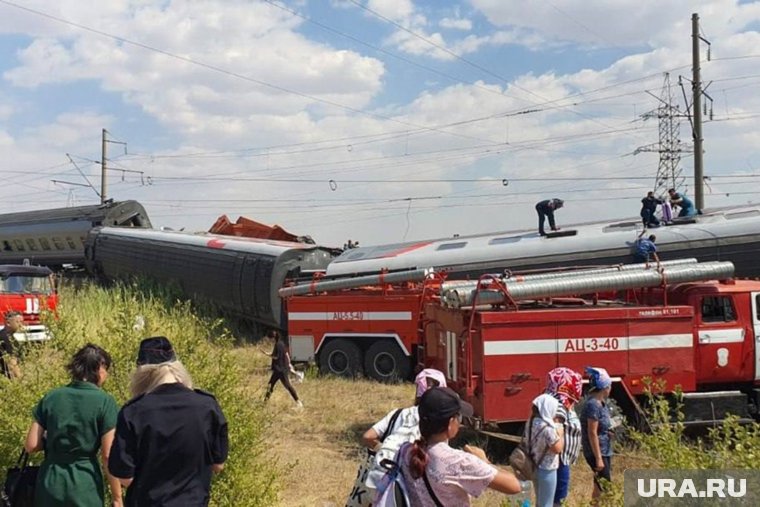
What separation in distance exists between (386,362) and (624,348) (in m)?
6.37

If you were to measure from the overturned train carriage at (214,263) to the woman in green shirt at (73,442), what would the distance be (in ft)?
45.4

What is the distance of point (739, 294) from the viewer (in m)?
9.70

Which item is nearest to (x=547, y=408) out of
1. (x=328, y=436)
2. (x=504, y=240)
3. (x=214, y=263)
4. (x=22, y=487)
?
(x=22, y=487)

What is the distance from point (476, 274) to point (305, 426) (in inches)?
268

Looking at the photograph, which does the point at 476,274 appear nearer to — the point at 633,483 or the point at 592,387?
the point at 592,387

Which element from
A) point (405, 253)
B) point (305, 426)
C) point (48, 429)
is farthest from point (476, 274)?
point (48, 429)

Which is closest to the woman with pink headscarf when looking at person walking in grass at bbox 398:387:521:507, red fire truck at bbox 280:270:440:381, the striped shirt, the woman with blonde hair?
the striped shirt

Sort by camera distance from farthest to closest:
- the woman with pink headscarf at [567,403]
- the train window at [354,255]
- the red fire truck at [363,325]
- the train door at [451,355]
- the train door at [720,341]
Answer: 1. the train window at [354,255]
2. the red fire truck at [363,325]
3. the train door at [720,341]
4. the train door at [451,355]
5. the woman with pink headscarf at [567,403]

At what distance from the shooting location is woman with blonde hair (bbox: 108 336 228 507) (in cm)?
350

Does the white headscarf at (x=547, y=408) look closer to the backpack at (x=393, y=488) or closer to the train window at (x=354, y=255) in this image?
the backpack at (x=393, y=488)

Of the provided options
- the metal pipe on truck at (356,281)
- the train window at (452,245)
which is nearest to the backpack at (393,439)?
the metal pipe on truck at (356,281)

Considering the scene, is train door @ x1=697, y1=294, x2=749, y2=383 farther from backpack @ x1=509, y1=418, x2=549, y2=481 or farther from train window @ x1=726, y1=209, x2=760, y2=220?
train window @ x1=726, y1=209, x2=760, y2=220

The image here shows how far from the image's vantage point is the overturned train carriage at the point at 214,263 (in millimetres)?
18375

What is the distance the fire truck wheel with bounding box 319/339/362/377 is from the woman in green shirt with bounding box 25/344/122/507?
10.8 metres
